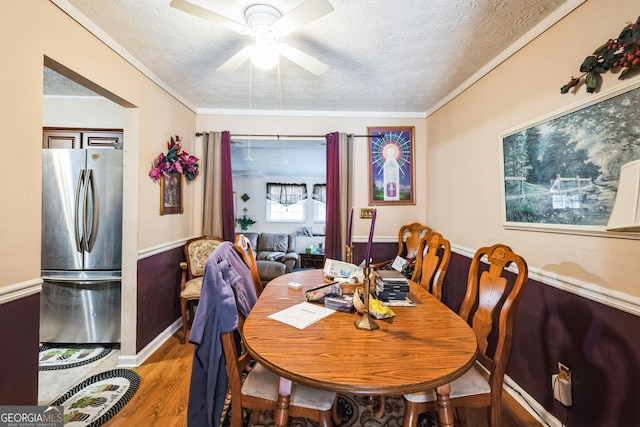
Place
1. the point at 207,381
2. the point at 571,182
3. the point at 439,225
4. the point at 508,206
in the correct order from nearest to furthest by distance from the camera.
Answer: the point at 207,381, the point at 571,182, the point at 508,206, the point at 439,225

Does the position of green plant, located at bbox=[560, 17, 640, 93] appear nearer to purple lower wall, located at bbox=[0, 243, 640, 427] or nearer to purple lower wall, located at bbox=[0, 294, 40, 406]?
purple lower wall, located at bbox=[0, 243, 640, 427]

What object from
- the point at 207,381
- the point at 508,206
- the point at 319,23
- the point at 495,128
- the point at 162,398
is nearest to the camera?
the point at 207,381

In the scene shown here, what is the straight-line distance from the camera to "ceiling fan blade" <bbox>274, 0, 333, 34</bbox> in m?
1.24

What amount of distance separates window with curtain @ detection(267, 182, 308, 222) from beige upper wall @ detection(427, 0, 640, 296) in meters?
4.73

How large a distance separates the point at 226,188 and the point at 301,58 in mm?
1915

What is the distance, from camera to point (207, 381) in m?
1.22

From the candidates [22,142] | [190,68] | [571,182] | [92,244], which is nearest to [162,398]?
[92,244]

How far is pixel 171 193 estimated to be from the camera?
2.72 metres

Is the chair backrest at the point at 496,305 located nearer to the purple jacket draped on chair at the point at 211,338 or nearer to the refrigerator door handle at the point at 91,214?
the purple jacket draped on chair at the point at 211,338

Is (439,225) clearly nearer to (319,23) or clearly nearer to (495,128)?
(495,128)

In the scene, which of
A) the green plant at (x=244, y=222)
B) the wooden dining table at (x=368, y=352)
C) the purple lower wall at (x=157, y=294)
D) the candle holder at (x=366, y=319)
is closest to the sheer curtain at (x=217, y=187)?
the purple lower wall at (x=157, y=294)

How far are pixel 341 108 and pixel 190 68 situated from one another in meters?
1.63

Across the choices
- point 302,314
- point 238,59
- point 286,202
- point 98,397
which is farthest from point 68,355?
point 286,202

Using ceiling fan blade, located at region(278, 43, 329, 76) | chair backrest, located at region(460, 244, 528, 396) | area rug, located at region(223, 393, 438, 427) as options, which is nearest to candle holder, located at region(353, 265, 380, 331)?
chair backrest, located at region(460, 244, 528, 396)
